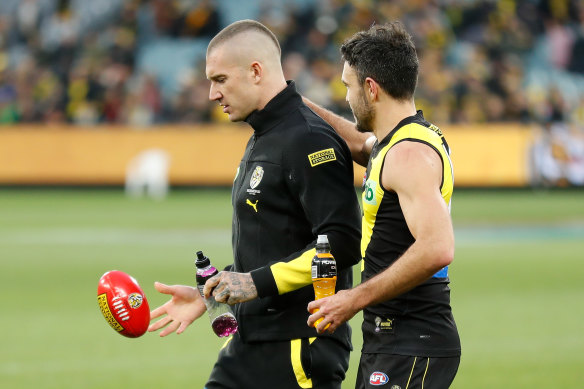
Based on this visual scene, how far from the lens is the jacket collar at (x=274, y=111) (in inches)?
201

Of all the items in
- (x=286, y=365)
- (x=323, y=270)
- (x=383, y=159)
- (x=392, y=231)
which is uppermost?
(x=383, y=159)

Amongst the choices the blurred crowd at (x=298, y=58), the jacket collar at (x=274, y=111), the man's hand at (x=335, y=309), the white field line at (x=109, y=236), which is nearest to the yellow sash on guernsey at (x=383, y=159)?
the man's hand at (x=335, y=309)

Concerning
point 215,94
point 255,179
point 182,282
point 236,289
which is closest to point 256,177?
point 255,179

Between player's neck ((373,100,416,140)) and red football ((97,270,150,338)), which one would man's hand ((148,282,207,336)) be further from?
player's neck ((373,100,416,140))

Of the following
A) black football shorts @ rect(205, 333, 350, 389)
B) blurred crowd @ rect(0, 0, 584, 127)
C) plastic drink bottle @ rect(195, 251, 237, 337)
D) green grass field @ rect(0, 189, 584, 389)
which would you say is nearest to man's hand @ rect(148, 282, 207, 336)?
plastic drink bottle @ rect(195, 251, 237, 337)

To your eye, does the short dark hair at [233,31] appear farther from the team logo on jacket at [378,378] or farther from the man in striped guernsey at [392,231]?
the team logo on jacket at [378,378]

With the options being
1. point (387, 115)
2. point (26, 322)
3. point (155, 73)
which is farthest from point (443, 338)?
point (155, 73)

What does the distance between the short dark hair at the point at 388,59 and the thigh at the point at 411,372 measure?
1.16 meters

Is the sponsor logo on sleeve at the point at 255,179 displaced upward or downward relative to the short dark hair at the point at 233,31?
downward

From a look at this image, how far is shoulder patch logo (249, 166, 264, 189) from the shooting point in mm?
5018

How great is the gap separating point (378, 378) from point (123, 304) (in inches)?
57.2

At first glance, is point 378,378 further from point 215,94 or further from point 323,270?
point 215,94

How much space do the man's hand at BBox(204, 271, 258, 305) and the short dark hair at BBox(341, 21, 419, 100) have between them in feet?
3.44

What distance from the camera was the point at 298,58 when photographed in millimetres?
27938
